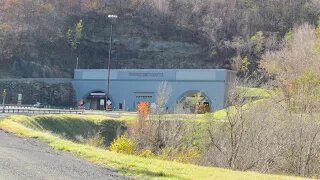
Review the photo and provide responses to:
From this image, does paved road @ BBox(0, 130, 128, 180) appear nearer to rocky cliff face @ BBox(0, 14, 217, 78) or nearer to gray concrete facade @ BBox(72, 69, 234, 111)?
gray concrete facade @ BBox(72, 69, 234, 111)

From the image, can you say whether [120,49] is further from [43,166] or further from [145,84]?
[43,166]

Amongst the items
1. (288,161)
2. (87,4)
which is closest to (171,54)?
(87,4)

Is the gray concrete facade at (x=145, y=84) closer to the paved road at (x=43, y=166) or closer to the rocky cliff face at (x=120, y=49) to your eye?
the rocky cliff face at (x=120, y=49)

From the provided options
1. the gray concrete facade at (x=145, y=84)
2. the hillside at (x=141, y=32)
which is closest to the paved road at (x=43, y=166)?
the gray concrete facade at (x=145, y=84)

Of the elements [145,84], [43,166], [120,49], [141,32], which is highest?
[141,32]

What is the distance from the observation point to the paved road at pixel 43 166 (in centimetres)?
1075

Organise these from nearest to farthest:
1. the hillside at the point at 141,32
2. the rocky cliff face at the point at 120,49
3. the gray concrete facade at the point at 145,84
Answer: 1. the gray concrete facade at the point at 145,84
2. the rocky cliff face at the point at 120,49
3. the hillside at the point at 141,32

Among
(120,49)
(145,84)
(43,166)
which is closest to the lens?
(43,166)

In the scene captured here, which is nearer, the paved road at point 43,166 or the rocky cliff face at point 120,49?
the paved road at point 43,166

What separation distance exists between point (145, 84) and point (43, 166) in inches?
2314

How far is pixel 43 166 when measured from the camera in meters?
12.0

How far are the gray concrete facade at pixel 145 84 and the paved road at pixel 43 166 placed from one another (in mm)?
53296

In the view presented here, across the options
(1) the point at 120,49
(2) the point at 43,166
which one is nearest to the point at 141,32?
(1) the point at 120,49

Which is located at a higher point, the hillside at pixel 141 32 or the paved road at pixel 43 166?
the hillside at pixel 141 32
